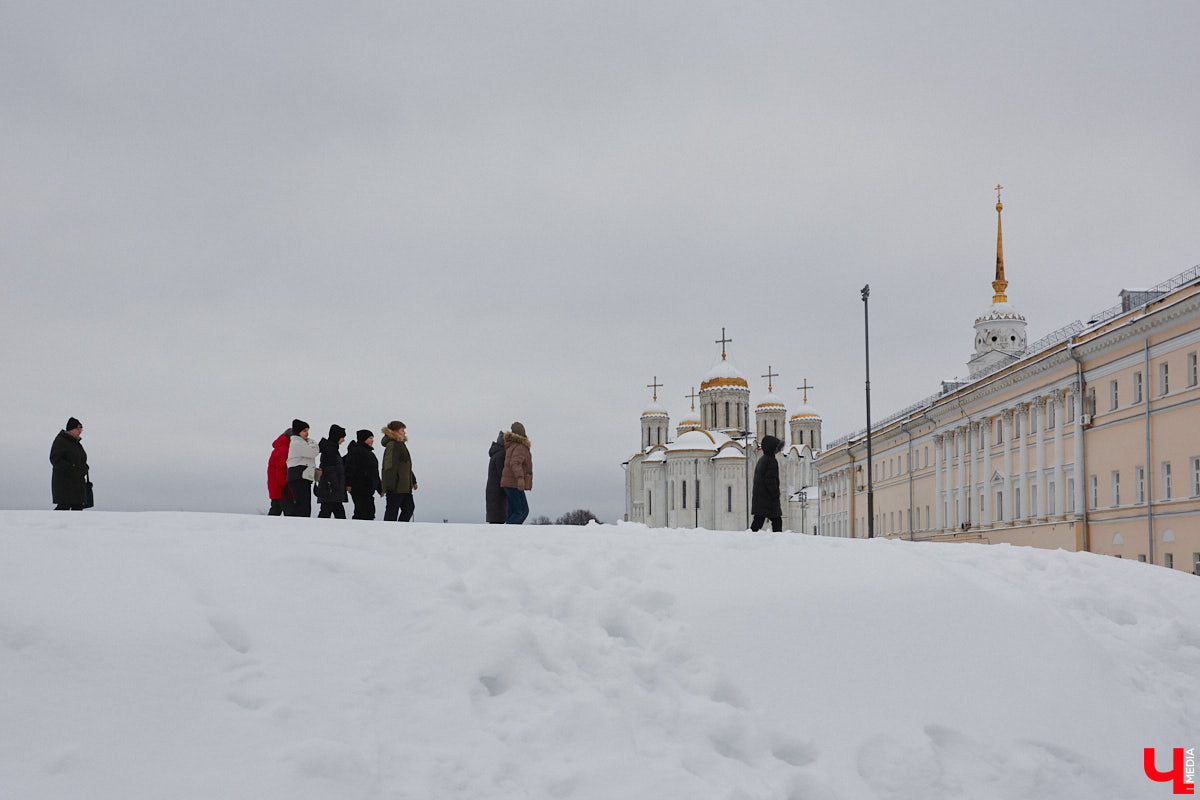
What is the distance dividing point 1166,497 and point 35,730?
33023 millimetres

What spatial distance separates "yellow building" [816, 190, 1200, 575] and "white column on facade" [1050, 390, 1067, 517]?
0.05m

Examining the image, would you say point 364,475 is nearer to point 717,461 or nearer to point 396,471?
point 396,471

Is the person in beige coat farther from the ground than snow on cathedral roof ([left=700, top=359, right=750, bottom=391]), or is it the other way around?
snow on cathedral roof ([left=700, top=359, right=750, bottom=391])

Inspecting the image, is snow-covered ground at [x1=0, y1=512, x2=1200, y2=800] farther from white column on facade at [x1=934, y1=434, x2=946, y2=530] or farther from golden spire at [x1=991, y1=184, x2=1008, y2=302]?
golden spire at [x1=991, y1=184, x2=1008, y2=302]

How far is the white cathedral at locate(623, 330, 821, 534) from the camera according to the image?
3637 inches

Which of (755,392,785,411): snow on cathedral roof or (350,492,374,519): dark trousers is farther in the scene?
(755,392,785,411): snow on cathedral roof

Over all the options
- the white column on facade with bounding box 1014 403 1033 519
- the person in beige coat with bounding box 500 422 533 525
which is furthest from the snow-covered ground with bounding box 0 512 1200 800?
the white column on facade with bounding box 1014 403 1033 519

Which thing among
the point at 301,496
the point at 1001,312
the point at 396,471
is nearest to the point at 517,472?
the point at 396,471

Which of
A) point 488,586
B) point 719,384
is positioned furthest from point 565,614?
point 719,384

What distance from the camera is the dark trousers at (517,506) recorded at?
15.1m

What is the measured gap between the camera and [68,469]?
14320 mm

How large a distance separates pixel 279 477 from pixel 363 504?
1.33 meters

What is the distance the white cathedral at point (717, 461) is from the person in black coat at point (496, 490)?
68.4 meters

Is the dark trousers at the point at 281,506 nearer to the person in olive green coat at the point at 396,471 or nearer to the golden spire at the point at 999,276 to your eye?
the person in olive green coat at the point at 396,471
